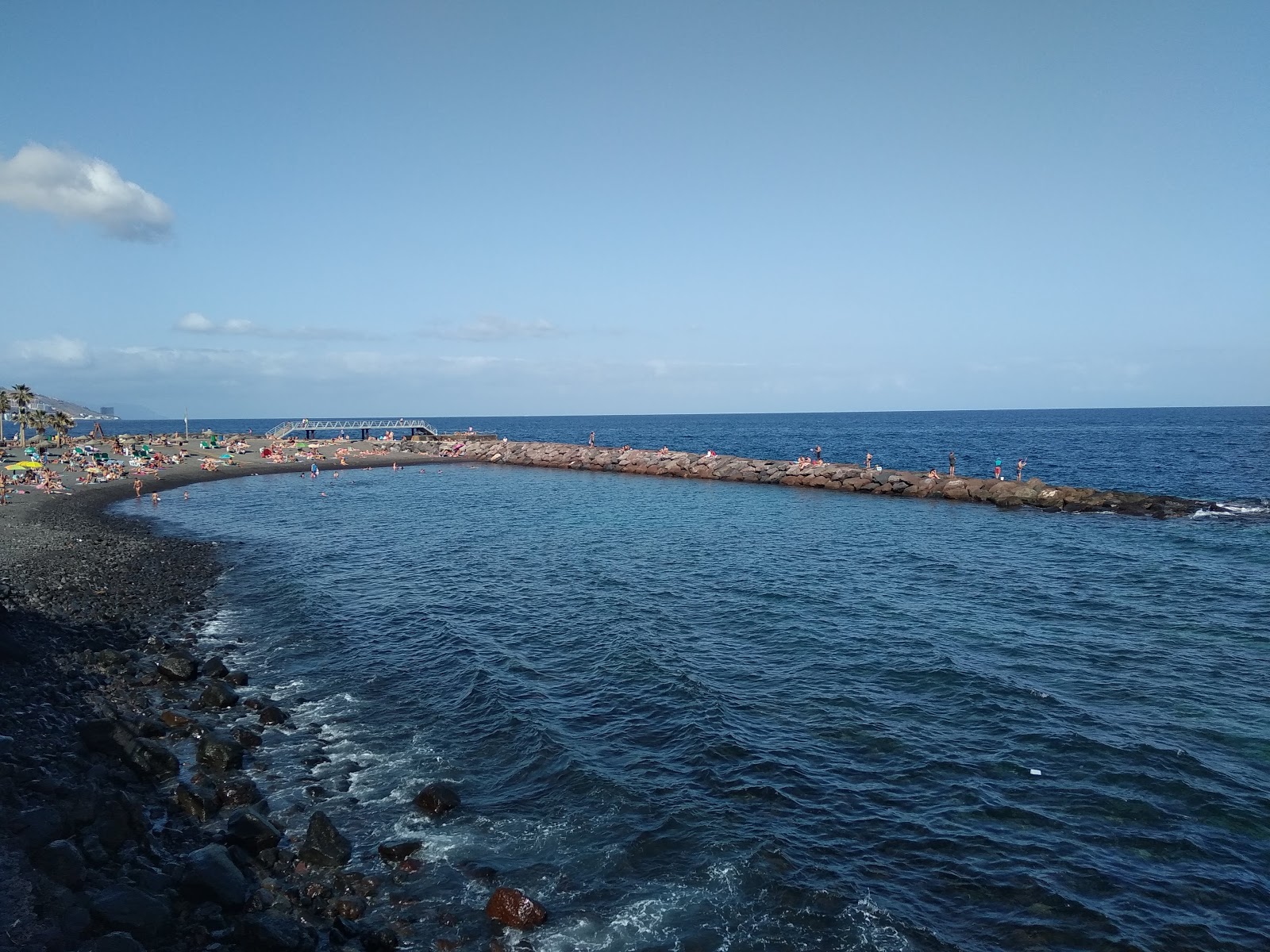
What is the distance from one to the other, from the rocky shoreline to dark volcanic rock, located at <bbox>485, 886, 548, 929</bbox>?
0.02 metres

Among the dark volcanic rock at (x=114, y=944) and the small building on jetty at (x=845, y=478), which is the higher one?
the small building on jetty at (x=845, y=478)

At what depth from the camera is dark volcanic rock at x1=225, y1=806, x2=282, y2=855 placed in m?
11.8

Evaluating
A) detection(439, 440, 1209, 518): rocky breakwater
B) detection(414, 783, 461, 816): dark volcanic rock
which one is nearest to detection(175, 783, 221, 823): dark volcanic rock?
detection(414, 783, 461, 816): dark volcanic rock

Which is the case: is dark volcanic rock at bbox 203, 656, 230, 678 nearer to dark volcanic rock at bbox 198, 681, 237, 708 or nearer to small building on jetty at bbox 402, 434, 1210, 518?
dark volcanic rock at bbox 198, 681, 237, 708

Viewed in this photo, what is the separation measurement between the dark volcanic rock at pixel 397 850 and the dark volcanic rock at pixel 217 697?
8706 millimetres

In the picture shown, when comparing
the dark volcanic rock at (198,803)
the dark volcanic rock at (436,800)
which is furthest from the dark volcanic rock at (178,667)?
the dark volcanic rock at (436,800)

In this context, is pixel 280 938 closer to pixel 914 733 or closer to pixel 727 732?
pixel 727 732

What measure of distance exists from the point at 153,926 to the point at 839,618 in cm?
2010

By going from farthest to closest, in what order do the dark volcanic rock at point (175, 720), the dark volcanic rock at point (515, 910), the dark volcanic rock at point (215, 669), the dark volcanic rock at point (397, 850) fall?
the dark volcanic rock at point (215, 669) → the dark volcanic rock at point (175, 720) → the dark volcanic rock at point (397, 850) → the dark volcanic rock at point (515, 910)

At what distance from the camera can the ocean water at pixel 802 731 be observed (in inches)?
420

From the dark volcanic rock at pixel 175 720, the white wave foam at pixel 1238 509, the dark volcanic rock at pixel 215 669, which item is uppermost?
the white wave foam at pixel 1238 509

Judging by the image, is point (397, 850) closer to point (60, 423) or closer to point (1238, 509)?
point (1238, 509)

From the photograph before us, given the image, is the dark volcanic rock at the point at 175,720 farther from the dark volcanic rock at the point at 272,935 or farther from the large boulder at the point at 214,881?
the dark volcanic rock at the point at 272,935

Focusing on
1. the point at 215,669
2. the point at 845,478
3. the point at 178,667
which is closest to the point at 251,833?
the point at 215,669
